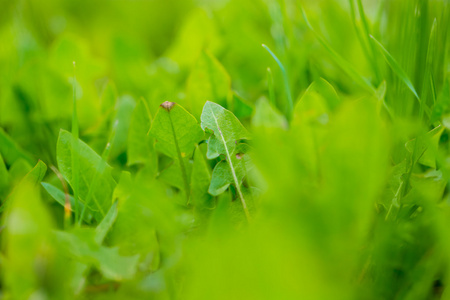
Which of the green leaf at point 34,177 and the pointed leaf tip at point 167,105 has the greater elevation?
the pointed leaf tip at point 167,105

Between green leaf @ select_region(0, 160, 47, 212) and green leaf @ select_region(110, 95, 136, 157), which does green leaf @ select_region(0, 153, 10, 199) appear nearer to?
green leaf @ select_region(0, 160, 47, 212)

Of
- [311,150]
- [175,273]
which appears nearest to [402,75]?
[311,150]

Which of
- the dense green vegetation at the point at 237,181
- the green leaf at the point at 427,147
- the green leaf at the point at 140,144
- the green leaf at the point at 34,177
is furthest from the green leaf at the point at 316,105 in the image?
the green leaf at the point at 34,177

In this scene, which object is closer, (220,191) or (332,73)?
(220,191)

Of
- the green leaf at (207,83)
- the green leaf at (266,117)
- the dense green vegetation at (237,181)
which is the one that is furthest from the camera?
the green leaf at (207,83)

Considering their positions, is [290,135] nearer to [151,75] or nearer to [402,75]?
[402,75]

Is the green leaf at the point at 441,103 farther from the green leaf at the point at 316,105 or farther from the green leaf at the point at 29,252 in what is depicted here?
the green leaf at the point at 29,252

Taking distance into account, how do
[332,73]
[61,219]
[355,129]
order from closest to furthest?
[355,129]
[61,219]
[332,73]

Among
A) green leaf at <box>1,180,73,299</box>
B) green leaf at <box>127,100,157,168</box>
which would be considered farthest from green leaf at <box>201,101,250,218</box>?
green leaf at <box>1,180,73,299</box>
